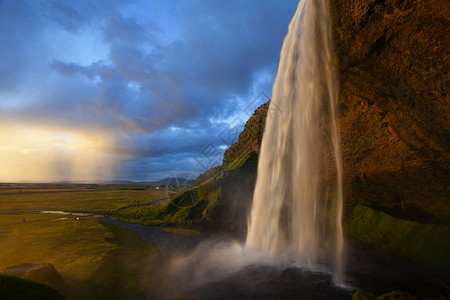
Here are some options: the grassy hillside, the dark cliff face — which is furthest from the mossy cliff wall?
the grassy hillside

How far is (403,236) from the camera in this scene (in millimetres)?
22375

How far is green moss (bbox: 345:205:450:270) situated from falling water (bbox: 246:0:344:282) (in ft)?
9.58

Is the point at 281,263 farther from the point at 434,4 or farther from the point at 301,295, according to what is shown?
the point at 434,4

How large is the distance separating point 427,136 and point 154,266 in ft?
83.1

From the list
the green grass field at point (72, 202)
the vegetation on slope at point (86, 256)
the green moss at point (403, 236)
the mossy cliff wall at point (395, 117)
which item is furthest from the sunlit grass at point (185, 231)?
the green grass field at point (72, 202)

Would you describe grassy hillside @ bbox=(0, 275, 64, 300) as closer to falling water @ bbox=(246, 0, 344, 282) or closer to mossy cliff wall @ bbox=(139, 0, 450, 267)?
falling water @ bbox=(246, 0, 344, 282)

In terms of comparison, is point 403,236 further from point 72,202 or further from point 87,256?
point 72,202

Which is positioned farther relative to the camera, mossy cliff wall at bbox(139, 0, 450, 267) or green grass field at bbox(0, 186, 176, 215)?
green grass field at bbox(0, 186, 176, 215)

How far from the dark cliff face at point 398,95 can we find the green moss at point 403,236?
2.02 m

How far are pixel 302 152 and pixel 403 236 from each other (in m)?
13.3

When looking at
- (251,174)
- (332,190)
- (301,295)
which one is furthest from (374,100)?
(251,174)

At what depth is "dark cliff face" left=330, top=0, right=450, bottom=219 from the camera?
12559mm

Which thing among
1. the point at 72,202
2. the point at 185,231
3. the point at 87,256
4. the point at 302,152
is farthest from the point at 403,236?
the point at 72,202

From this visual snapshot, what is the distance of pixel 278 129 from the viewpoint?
25.2m
